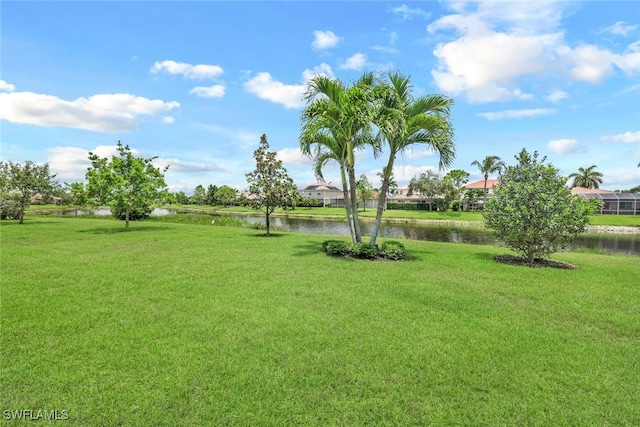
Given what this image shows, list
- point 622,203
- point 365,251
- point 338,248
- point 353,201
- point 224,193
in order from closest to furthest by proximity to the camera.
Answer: point 365,251 < point 338,248 < point 353,201 < point 622,203 < point 224,193

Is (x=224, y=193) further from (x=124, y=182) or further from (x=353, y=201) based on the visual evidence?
(x=353, y=201)

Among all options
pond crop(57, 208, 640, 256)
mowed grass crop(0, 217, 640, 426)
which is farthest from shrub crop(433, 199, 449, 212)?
mowed grass crop(0, 217, 640, 426)

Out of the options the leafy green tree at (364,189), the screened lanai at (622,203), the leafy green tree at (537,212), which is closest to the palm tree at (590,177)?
the screened lanai at (622,203)

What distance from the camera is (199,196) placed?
315 ft

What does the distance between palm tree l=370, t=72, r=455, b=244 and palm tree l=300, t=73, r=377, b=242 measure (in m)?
0.50

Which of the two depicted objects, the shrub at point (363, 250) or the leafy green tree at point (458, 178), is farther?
the leafy green tree at point (458, 178)

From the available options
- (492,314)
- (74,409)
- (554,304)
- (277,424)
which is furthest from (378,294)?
(74,409)

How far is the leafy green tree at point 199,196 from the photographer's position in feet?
310

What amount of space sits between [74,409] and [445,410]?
3509mm

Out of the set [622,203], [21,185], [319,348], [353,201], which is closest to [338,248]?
[353,201]

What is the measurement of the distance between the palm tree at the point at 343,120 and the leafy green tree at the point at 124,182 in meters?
12.9

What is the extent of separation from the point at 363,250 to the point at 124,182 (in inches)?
605

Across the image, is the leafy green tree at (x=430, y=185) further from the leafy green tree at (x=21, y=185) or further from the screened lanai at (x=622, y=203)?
the leafy green tree at (x=21, y=185)

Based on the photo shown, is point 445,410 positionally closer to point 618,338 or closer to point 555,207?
point 618,338
